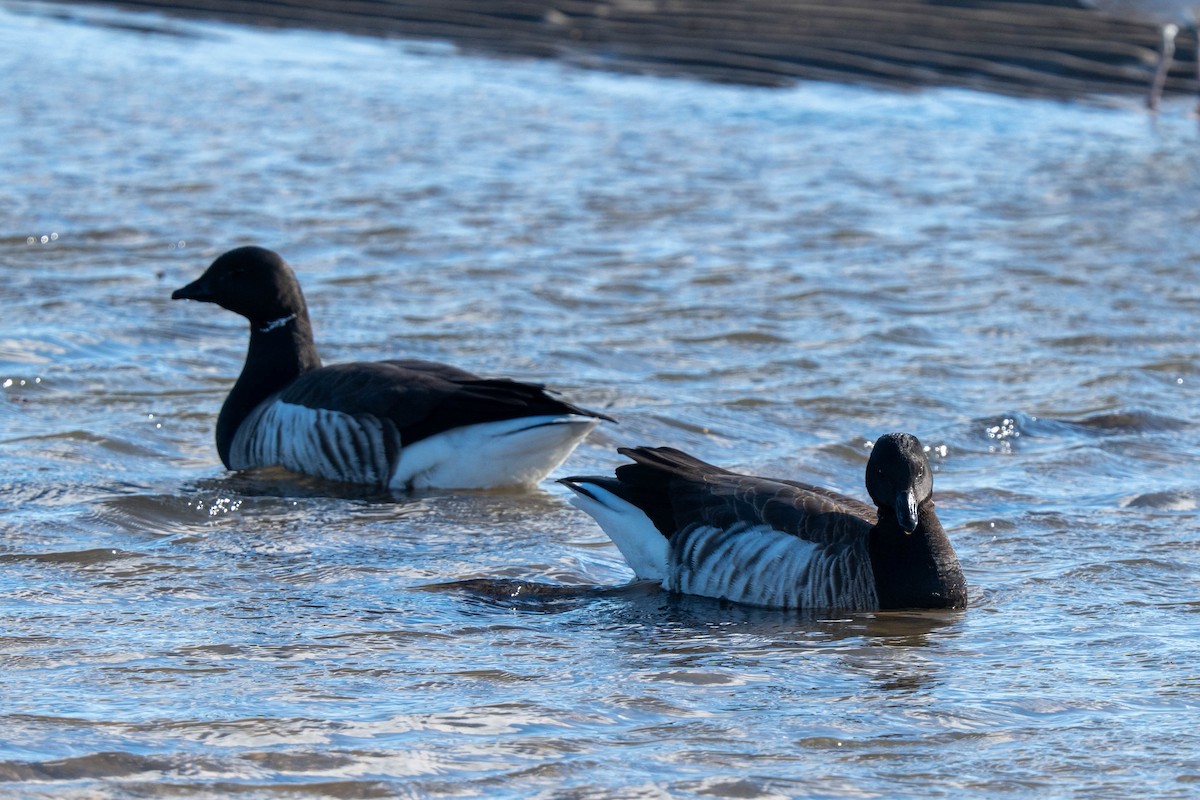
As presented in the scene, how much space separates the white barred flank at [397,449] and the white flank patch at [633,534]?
37.9 inches

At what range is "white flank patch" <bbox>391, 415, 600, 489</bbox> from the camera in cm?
795

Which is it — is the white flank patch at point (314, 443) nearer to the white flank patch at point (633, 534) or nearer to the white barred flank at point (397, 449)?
the white barred flank at point (397, 449)

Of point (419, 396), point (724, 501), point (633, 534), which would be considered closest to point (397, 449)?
point (419, 396)

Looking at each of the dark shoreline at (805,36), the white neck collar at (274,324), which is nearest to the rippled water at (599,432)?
the white neck collar at (274,324)

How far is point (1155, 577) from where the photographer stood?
22.6 ft

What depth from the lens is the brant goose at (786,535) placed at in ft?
21.1

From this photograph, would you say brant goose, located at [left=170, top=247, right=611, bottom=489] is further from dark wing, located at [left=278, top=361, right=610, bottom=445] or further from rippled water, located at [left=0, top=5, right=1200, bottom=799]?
rippled water, located at [left=0, top=5, right=1200, bottom=799]

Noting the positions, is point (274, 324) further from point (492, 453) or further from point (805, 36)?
point (805, 36)

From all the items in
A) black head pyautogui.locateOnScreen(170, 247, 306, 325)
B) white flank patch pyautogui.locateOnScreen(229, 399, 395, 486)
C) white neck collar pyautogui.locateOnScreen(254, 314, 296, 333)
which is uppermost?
black head pyautogui.locateOnScreen(170, 247, 306, 325)

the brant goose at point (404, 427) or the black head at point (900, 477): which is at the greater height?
the black head at point (900, 477)

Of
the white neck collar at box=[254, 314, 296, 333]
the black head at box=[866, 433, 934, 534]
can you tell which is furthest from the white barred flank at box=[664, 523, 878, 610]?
the white neck collar at box=[254, 314, 296, 333]

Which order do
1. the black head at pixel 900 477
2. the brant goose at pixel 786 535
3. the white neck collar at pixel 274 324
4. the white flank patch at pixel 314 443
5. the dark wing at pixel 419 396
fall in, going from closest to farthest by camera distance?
the black head at pixel 900 477 < the brant goose at pixel 786 535 < the dark wing at pixel 419 396 < the white flank patch at pixel 314 443 < the white neck collar at pixel 274 324

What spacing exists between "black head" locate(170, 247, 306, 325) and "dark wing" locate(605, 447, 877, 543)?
2.54 metres

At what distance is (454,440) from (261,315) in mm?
1364
